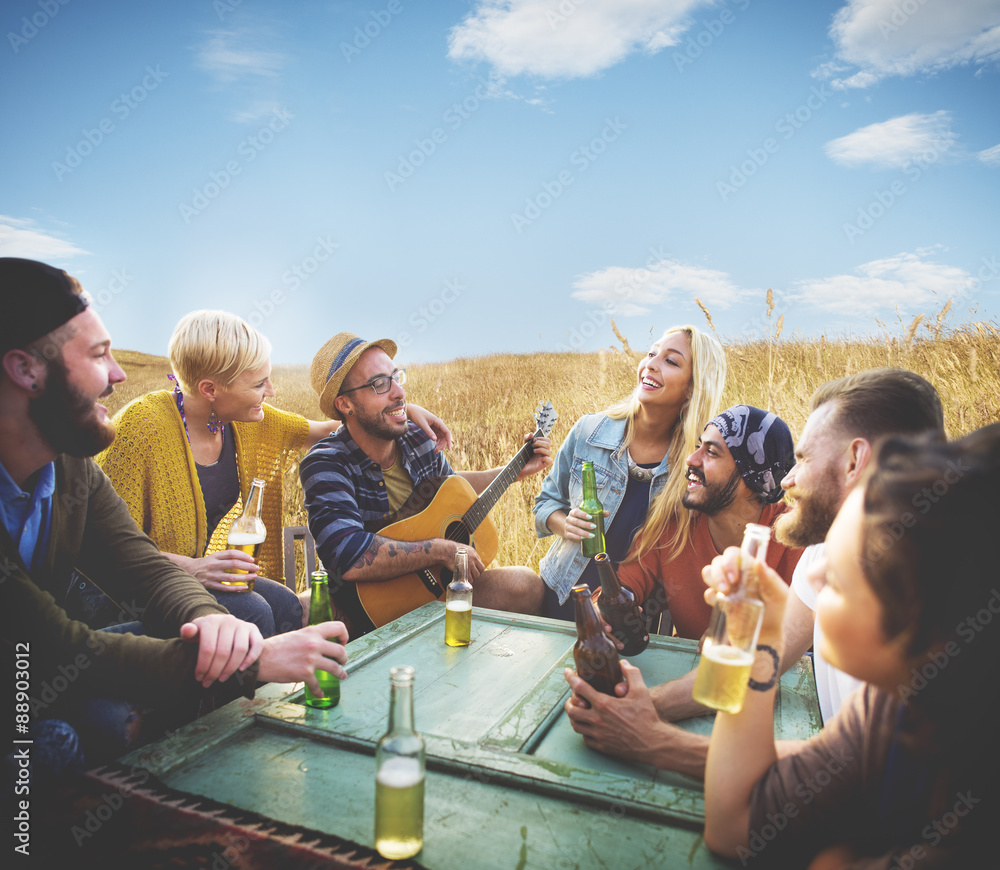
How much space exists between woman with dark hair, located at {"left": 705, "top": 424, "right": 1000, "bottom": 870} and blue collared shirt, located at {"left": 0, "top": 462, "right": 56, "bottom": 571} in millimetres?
2034

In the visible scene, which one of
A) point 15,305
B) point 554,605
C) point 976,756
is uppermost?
point 15,305

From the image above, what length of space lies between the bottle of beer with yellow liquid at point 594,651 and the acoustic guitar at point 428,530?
158cm

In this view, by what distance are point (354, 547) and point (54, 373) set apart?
160cm

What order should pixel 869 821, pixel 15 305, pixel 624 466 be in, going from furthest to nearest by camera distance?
pixel 624 466
pixel 15 305
pixel 869 821

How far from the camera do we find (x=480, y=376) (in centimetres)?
1189

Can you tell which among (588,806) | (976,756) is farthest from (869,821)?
(588,806)

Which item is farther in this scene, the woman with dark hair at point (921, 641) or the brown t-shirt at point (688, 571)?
the brown t-shirt at point (688, 571)

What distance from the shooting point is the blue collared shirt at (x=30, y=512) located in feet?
5.95

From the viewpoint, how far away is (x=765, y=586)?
4.24 ft

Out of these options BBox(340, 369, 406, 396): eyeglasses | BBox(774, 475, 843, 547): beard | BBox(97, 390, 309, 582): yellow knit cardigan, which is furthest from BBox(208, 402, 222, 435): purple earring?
BBox(774, 475, 843, 547): beard

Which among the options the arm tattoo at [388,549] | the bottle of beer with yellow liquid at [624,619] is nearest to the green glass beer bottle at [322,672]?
the arm tattoo at [388,549]

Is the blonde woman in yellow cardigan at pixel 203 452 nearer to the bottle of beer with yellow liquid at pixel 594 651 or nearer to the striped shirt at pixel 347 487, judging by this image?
the striped shirt at pixel 347 487

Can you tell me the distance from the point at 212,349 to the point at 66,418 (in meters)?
1.36

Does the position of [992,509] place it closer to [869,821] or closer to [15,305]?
[869,821]
